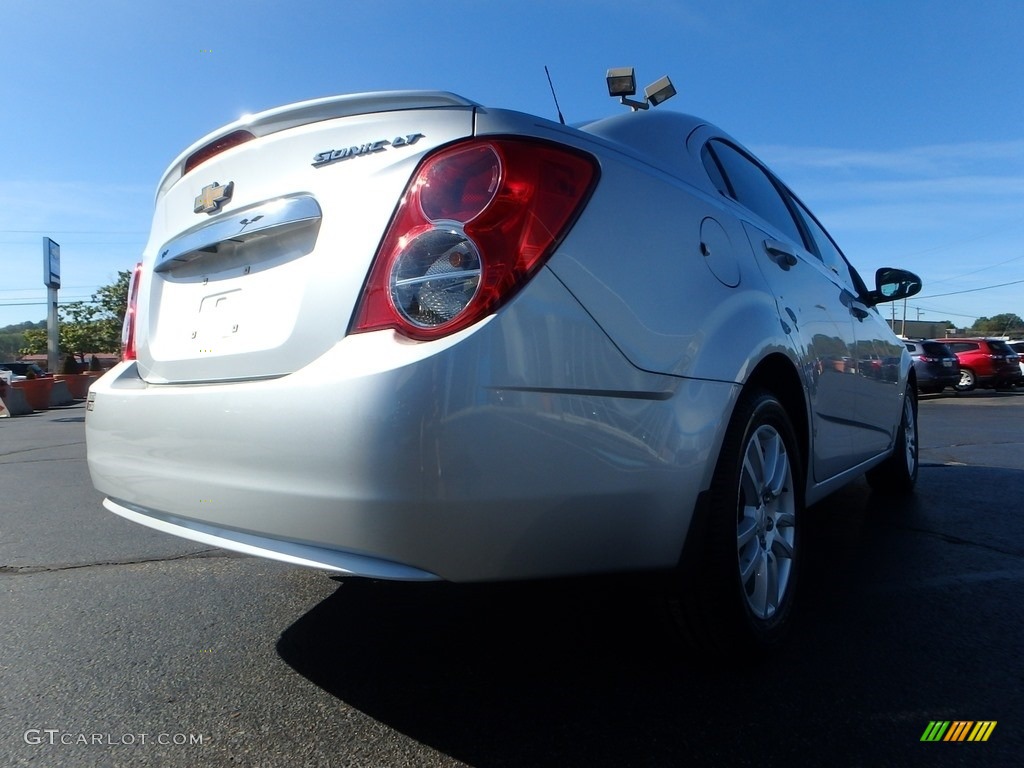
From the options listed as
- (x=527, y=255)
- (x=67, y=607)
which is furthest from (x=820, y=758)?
(x=67, y=607)

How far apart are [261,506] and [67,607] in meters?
1.63

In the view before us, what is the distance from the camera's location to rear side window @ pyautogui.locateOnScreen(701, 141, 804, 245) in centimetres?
281

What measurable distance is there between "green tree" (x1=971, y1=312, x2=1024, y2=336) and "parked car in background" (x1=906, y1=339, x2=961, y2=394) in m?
91.3

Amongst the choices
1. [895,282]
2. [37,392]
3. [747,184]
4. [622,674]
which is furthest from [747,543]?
[37,392]

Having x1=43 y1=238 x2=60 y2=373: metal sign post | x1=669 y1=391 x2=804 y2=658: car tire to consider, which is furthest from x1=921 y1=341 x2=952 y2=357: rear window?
x1=43 y1=238 x2=60 y2=373: metal sign post

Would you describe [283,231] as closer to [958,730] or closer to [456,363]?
[456,363]

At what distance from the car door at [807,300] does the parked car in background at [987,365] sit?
20615 millimetres

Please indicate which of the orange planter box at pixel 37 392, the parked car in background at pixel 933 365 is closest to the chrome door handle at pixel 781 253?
the parked car in background at pixel 933 365

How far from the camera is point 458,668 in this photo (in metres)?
2.32

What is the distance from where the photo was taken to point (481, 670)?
2.30 m

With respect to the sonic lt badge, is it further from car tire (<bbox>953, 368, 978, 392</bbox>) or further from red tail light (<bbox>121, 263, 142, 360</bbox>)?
car tire (<bbox>953, 368, 978, 392</bbox>)

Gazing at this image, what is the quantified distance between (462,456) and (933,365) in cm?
2086

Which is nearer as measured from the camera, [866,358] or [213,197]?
[213,197]

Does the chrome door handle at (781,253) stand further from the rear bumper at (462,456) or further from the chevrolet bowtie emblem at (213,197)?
the chevrolet bowtie emblem at (213,197)
